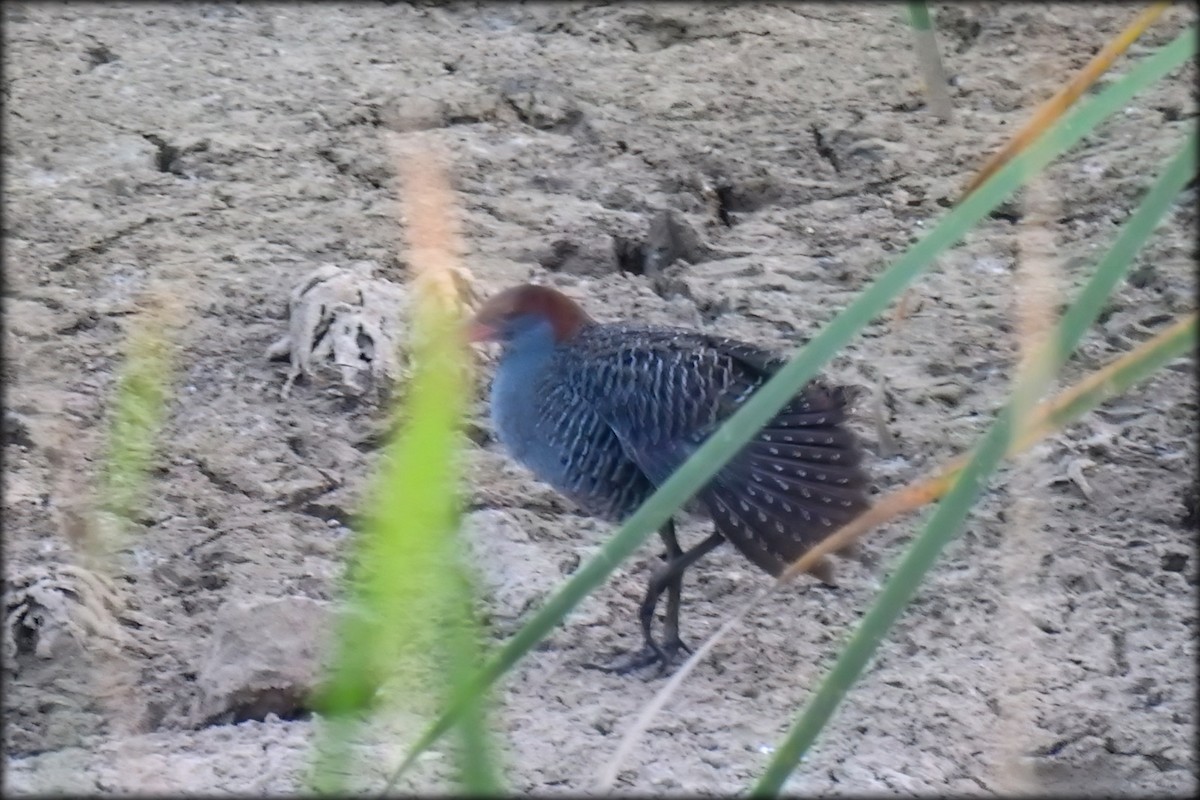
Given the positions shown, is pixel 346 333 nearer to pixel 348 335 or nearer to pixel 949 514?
pixel 348 335

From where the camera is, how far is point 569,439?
3.79 m

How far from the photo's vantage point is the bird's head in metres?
3.99

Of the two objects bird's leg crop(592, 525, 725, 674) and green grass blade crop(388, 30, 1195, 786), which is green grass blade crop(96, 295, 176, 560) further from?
bird's leg crop(592, 525, 725, 674)

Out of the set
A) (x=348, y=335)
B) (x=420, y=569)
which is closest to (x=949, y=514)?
(x=420, y=569)

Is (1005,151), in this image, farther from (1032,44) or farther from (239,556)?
(1032,44)

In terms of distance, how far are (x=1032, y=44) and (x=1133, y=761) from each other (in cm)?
385

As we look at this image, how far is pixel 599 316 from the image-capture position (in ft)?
16.2

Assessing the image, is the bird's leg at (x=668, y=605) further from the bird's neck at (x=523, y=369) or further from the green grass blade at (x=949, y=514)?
the green grass blade at (x=949, y=514)

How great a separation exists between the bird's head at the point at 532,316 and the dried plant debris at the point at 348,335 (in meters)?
0.59

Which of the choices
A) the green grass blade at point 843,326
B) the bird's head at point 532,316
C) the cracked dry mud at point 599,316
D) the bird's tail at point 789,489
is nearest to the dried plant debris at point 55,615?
the cracked dry mud at point 599,316

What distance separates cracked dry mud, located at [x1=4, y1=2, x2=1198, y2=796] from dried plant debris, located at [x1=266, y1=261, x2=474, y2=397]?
0.07 meters

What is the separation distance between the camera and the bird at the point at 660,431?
11.2 feet

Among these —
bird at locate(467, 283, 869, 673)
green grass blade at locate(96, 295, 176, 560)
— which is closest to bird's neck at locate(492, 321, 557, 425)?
bird at locate(467, 283, 869, 673)

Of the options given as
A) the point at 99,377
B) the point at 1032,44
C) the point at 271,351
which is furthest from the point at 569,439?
the point at 1032,44
